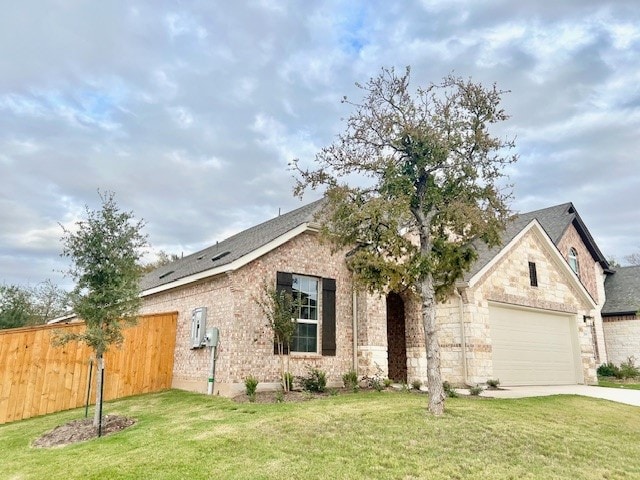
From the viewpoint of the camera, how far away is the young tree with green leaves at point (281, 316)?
1067 centimetres

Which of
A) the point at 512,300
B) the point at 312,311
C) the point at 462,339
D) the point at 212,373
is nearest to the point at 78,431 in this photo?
the point at 212,373

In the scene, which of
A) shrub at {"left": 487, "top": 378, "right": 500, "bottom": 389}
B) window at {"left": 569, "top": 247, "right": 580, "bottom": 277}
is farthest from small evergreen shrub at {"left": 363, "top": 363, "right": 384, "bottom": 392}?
A: window at {"left": 569, "top": 247, "right": 580, "bottom": 277}

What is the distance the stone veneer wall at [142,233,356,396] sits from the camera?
1078cm

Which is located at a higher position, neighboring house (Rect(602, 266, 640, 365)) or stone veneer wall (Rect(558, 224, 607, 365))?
stone veneer wall (Rect(558, 224, 607, 365))

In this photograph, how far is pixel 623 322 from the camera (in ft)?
71.3

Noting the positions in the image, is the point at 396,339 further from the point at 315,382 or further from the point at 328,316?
the point at 315,382

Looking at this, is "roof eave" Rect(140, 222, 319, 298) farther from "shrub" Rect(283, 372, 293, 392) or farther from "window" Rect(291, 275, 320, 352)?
"shrub" Rect(283, 372, 293, 392)

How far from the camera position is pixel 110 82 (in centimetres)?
1148

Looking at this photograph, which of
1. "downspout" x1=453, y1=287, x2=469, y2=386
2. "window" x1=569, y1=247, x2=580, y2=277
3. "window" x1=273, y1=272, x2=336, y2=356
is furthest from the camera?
"window" x1=569, y1=247, x2=580, y2=277

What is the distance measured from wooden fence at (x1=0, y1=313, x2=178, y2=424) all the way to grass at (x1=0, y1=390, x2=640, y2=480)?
1.27 m

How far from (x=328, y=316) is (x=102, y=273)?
6.06 m

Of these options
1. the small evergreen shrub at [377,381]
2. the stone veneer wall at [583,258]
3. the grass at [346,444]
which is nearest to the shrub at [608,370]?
the stone veneer wall at [583,258]

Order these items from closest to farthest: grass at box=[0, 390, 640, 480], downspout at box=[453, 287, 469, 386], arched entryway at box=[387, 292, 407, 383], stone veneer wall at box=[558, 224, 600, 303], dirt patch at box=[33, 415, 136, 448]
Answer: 1. grass at box=[0, 390, 640, 480]
2. dirt patch at box=[33, 415, 136, 448]
3. downspout at box=[453, 287, 469, 386]
4. arched entryway at box=[387, 292, 407, 383]
5. stone veneer wall at box=[558, 224, 600, 303]

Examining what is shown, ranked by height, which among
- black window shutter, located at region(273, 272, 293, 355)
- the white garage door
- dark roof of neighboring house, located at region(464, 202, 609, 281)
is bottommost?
the white garage door
